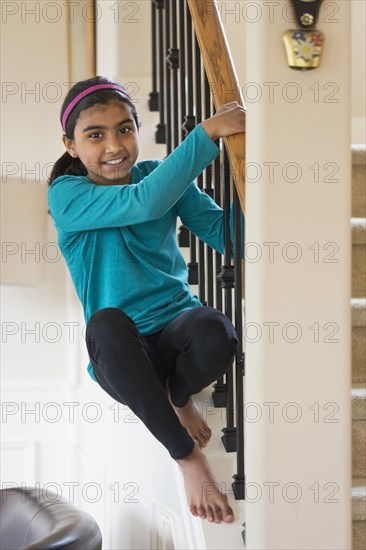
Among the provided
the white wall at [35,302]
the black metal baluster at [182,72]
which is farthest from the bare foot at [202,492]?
the white wall at [35,302]

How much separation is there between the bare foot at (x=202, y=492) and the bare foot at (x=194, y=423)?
16cm

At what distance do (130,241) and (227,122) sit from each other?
1.44 ft

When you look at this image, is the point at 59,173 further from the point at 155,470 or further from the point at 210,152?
the point at 155,470

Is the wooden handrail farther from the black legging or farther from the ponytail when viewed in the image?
the ponytail

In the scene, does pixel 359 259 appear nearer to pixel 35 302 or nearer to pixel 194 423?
pixel 194 423

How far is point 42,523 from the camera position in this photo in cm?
228

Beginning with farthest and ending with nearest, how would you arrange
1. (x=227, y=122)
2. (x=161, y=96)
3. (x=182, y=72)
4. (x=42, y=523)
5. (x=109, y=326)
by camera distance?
1. (x=161, y=96)
2. (x=182, y=72)
3. (x=42, y=523)
4. (x=109, y=326)
5. (x=227, y=122)

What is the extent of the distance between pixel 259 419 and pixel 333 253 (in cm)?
30

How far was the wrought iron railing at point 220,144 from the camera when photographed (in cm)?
169

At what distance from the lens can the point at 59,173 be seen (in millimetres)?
2131

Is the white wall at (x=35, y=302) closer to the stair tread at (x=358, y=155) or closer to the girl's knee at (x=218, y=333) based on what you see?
the stair tread at (x=358, y=155)

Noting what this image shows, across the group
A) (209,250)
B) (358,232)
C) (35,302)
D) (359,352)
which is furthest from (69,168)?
(35,302)

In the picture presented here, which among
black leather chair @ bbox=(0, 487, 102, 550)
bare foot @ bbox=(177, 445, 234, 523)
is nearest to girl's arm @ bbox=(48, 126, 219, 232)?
bare foot @ bbox=(177, 445, 234, 523)

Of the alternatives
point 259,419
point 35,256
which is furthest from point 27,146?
point 259,419
